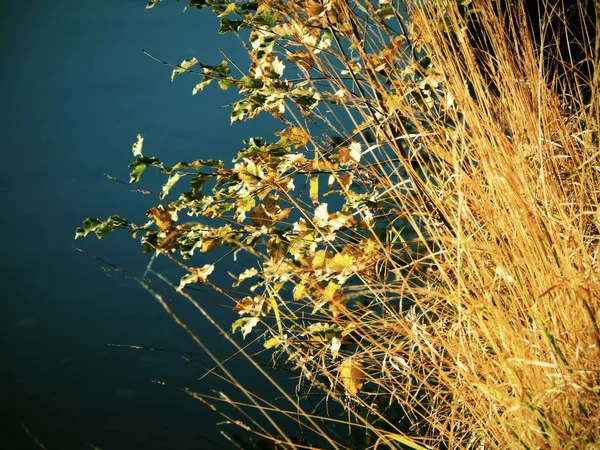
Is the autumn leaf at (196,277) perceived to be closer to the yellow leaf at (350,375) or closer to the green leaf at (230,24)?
the yellow leaf at (350,375)

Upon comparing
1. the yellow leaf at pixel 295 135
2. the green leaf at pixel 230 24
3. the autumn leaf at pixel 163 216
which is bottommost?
the autumn leaf at pixel 163 216

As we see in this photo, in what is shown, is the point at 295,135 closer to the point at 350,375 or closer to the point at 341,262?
the point at 341,262

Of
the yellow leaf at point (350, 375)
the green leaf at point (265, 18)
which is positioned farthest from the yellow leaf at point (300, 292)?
the green leaf at point (265, 18)

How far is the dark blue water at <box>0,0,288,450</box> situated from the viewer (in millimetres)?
1947

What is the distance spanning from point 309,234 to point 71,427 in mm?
981

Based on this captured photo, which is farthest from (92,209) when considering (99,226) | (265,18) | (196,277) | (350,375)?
(350,375)

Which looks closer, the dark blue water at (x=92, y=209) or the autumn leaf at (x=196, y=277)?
the autumn leaf at (x=196, y=277)

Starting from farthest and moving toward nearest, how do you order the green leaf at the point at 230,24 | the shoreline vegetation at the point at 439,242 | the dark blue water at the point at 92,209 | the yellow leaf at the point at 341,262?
1. the dark blue water at the point at 92,209
2. the green leaf at the point at 230,24
3. the yellow leaf at the point at 341,262
4. the shoreline vegetation at the point at 439,242

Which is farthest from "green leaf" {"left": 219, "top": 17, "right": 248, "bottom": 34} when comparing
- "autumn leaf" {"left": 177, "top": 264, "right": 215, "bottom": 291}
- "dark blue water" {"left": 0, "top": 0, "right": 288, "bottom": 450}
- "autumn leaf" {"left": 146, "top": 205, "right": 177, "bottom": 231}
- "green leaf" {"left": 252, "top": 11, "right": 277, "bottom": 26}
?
"dark blue water" {"left": 0, "top": 0, "right": 288, "bottom": 450}

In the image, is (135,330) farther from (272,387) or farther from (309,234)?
(309,234)

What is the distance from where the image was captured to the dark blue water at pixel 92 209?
195cm

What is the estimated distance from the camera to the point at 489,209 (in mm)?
1204

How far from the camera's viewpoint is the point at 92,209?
2.91 meters

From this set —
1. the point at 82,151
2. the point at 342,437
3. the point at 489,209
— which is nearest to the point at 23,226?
the point at 82,151
